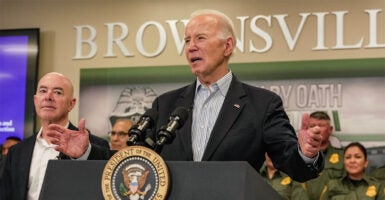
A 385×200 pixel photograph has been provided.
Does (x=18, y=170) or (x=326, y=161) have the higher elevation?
(x=326, y=161)

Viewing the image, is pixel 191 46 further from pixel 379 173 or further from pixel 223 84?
pixel 379 173

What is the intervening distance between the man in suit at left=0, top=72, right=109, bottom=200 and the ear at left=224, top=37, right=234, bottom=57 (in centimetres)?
116

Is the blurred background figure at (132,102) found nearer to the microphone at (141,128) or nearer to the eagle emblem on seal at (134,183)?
the microphone at (141,128)

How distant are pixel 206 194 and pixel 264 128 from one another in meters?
0.76

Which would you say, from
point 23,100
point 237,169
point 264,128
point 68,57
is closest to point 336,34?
point 68,57

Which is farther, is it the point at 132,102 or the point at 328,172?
the point at 132,102

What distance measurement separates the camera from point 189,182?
1938 mm

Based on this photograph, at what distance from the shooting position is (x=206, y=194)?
192 cm

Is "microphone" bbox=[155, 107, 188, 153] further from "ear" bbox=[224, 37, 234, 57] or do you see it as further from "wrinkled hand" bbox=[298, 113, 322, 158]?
"ear" bbox=[224, 37, 234, 57]

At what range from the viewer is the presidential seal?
1.93 m

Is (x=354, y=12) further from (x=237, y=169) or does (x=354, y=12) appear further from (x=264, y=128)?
(x=237, y=169)

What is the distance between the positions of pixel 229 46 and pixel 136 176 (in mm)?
976

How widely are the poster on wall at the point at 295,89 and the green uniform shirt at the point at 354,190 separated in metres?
0.75

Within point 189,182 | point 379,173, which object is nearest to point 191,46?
point 189,182
